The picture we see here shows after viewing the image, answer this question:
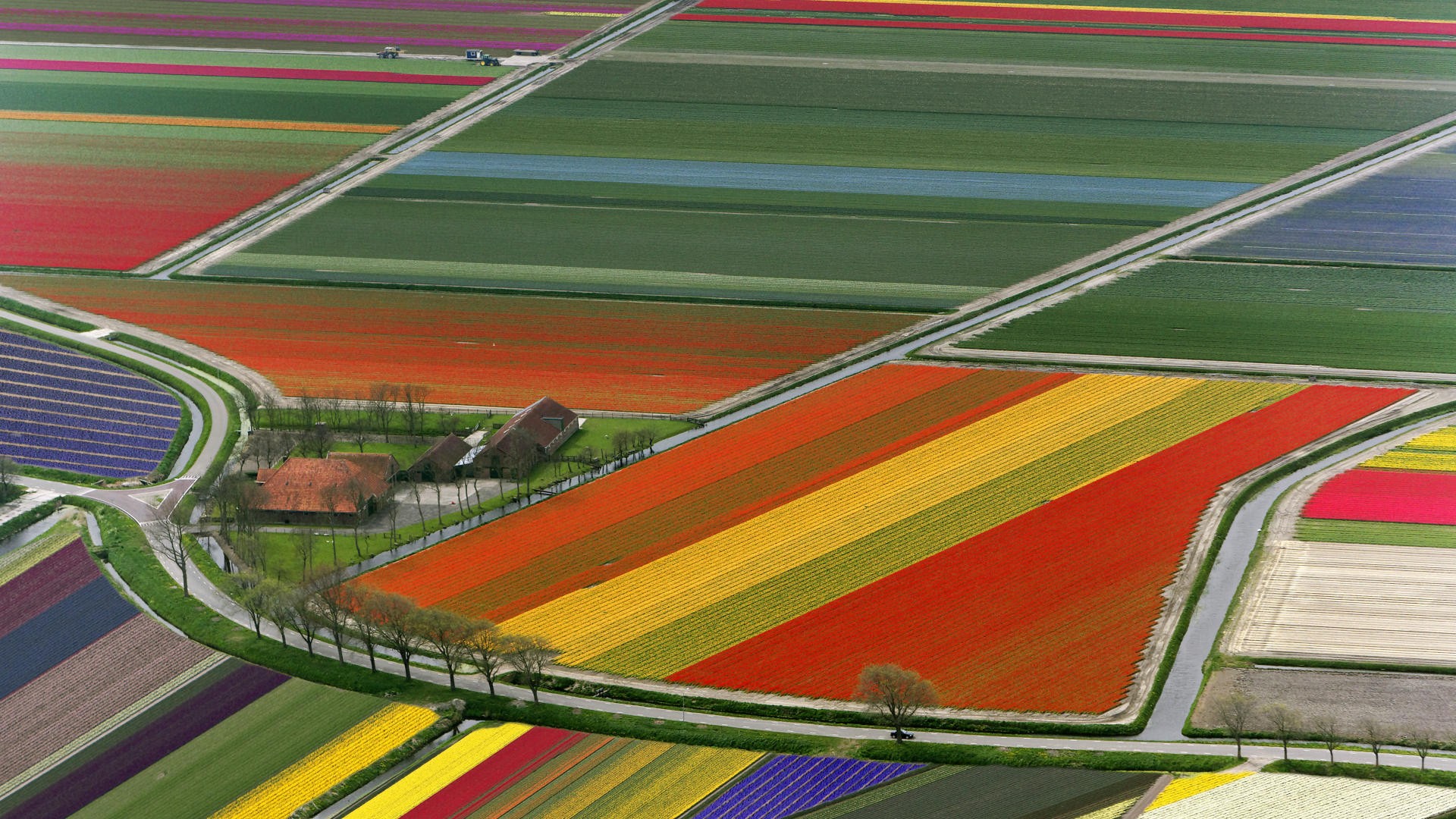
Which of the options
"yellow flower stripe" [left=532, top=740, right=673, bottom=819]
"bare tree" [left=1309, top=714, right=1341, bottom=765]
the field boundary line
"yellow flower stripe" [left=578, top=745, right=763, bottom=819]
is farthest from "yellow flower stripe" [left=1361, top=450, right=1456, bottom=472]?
the field boundary line

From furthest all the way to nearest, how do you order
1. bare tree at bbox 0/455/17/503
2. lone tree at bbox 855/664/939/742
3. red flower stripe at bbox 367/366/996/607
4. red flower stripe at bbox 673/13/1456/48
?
red flower stripe at bbox 673/13/1456/48 → bare tree at bbox 0/455/17/503 → red flower stripe at bbox 367/366/996/607 → lone tree at bbox 855/664/939/742

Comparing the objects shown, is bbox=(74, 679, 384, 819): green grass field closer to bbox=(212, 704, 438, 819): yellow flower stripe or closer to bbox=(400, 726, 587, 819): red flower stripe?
bbox=(212, 704, 438, 819): yellow flower stripe

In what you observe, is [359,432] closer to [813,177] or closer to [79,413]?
[79,413]

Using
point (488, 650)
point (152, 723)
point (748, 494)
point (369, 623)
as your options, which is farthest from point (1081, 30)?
point (152, 723)

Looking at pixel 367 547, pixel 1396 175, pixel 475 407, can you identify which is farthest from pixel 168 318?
pixel 1396 175

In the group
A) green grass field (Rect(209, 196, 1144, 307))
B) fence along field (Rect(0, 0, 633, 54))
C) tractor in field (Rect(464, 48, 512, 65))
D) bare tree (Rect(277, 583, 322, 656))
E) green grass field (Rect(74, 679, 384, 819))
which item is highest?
fence along field (Rect(0, 0, 633, 54))
